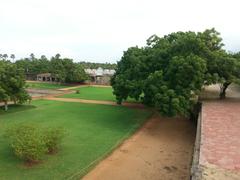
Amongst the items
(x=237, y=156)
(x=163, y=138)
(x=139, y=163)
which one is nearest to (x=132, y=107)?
(x=163, y=138)

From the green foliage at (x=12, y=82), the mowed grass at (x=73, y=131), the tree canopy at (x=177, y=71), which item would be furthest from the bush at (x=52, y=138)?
the green foliage at (x=12, y=82)

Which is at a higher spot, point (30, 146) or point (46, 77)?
point (46, 77)

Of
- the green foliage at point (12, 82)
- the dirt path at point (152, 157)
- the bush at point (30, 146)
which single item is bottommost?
the dirt path at point (152, 157)

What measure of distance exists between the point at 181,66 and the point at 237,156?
9.44 meters

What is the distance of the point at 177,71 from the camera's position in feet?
61.3

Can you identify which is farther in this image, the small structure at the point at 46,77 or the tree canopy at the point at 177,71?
the small structure at the point at 46,77

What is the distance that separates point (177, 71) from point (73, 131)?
746 centimetres

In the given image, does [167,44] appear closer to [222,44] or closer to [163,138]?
[222,44]

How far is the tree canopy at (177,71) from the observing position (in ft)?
58.7

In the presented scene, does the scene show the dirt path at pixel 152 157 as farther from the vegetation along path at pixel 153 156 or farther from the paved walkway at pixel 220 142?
the paved walkway at pixel 220 142

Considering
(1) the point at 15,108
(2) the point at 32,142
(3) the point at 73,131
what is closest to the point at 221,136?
(2) the point at 32,142

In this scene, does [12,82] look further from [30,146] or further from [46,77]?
[46,77]

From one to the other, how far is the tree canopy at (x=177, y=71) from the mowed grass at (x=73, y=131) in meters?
2.35

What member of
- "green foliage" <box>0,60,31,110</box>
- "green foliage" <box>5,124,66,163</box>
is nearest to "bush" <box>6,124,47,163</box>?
"green foliage" <box>5,124,66,163</box>
